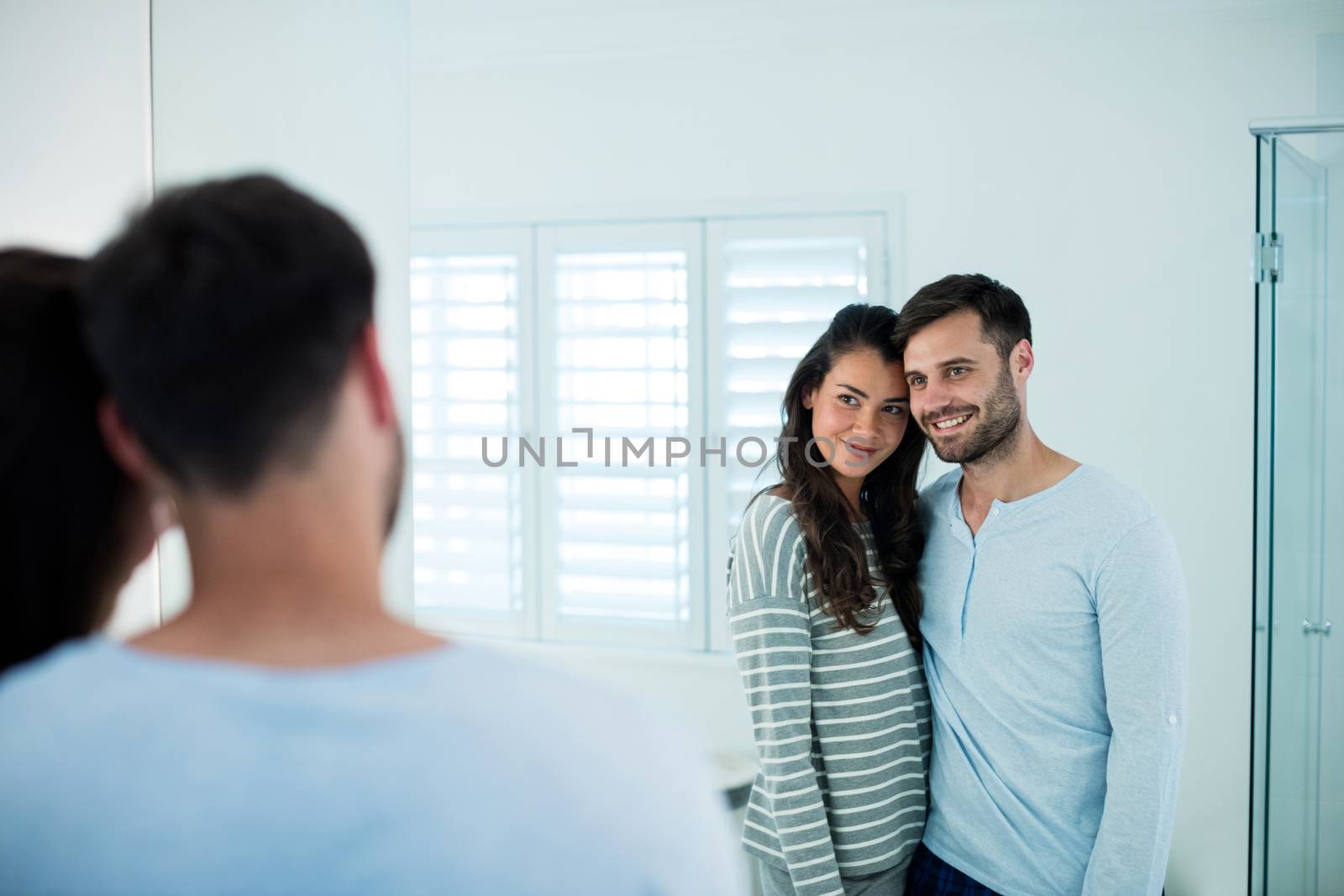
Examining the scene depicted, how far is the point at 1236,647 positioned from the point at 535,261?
2064 millimetres

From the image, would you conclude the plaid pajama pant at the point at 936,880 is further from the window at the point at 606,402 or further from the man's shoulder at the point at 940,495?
the window at the point at 606,402

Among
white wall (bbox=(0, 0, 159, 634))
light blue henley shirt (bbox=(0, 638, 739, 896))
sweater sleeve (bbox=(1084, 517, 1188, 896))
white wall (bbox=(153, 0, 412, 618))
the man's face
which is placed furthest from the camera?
the man's face

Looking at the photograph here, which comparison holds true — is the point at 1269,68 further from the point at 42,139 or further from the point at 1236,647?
the point at 42,139

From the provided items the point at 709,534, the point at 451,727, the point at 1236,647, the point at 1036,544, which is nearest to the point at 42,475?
the point at 451,727

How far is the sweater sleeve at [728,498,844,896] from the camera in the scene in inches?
46.3

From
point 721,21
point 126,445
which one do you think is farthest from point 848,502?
point 721,21

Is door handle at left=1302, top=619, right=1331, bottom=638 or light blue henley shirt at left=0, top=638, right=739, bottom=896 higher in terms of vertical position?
light blue henley shirt at left=0, top=638, right=739, bottom=896

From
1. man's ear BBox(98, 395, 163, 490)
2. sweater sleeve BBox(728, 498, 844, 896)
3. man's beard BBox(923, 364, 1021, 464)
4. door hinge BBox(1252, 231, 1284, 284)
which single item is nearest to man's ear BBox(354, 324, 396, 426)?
man's ear BBox(98, 395, 163, 490)

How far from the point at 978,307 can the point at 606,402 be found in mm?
1348

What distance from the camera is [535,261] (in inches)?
97.8

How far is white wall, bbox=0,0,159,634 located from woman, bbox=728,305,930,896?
765 millimetres

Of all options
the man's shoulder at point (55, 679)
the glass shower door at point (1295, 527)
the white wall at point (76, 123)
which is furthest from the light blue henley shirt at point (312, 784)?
the glass shower door at point (1295, 527)

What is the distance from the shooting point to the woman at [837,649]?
1.19 m

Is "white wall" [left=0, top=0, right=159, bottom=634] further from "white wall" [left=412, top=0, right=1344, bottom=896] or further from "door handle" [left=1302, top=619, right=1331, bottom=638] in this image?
"door handle" [left=1302, top=619, right=1331, bottom=638]
